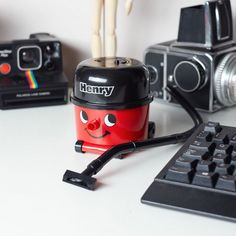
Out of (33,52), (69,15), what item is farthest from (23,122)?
(69,15)

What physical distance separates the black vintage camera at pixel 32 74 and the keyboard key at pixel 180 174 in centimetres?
34

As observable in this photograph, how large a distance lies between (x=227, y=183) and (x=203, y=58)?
0.99 feet

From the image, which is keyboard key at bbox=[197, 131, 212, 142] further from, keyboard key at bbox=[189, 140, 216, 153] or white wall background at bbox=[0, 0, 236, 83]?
white wall background at bbox=[0, 0, 236, 83]

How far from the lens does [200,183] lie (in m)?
0.45

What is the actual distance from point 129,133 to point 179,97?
0.54ft

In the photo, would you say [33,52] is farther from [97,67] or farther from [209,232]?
[209,232]

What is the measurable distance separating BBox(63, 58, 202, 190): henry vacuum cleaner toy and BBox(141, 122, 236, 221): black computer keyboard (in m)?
0.08

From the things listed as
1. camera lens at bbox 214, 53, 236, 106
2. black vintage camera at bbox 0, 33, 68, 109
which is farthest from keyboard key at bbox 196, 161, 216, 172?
black vintage camera at bbox 0, 33, 68, 109

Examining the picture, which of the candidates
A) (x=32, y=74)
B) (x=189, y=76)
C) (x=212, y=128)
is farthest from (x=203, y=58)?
(x=32, y=74)

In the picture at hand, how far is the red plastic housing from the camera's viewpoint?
0.56 metres

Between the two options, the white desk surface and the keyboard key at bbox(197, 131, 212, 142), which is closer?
the white desk surface

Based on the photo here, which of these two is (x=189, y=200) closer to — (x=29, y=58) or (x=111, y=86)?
(x=111, y=86)

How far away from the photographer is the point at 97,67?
565 millimetres

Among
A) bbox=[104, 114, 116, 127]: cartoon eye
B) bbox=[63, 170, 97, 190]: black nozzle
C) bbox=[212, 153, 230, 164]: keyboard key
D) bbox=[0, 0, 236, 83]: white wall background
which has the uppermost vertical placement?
bbox=[0, 0, 236, 83]: white wall background
